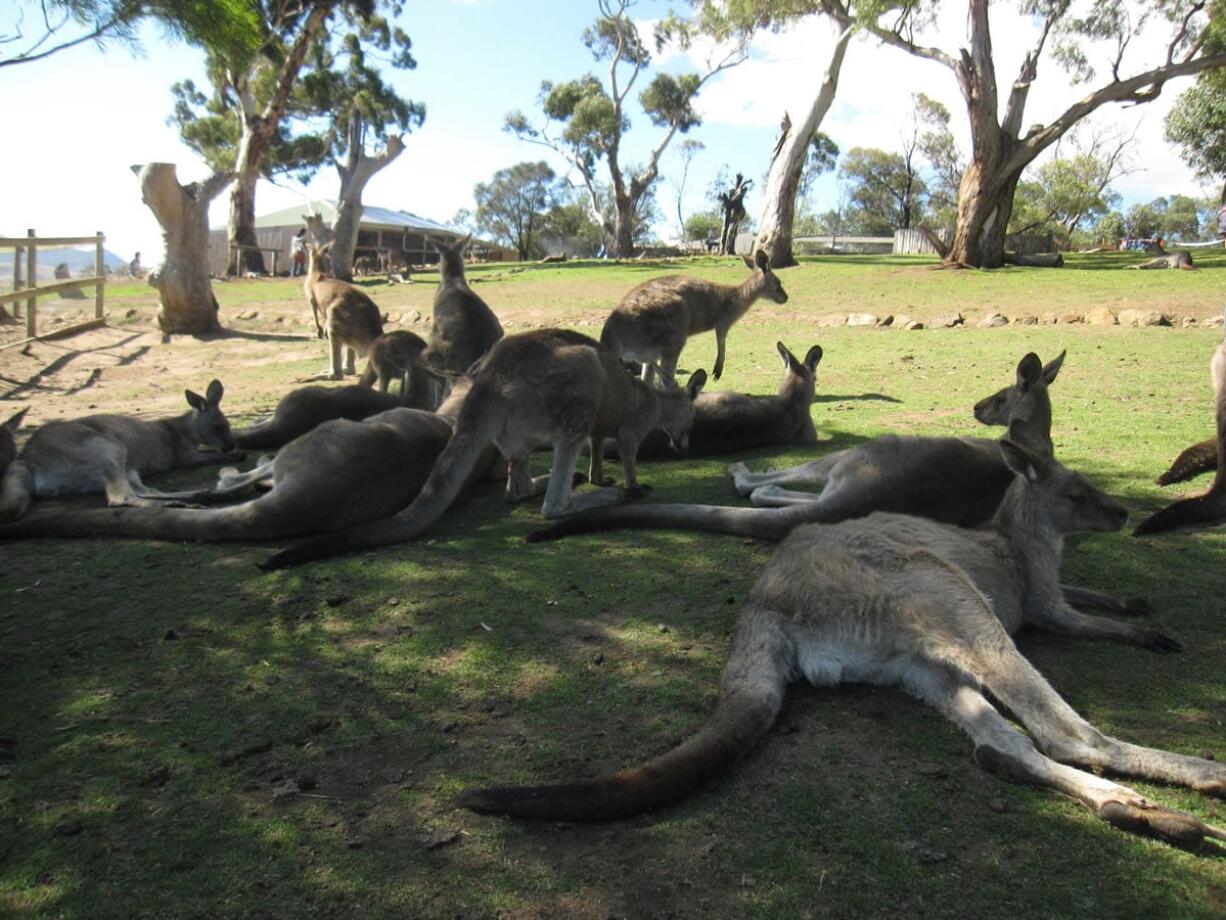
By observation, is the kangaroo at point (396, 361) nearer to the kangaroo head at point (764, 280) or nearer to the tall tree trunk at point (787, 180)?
the kangaroo head at point (764, 280)

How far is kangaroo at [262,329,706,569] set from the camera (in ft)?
16.0

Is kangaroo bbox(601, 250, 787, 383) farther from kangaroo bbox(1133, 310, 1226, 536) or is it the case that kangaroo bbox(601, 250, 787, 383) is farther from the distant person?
the distant person

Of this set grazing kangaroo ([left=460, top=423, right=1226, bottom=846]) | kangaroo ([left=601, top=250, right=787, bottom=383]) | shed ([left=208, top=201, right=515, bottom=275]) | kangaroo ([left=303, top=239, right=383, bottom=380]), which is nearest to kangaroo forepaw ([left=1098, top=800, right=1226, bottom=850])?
grazing kangaroo ([left=460, top=423, right=1226, bottom=846])

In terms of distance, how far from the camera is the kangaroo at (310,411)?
22.6 ft

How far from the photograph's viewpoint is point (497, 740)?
2891 millimetres

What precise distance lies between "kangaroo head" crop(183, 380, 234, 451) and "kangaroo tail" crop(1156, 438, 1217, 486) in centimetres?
619

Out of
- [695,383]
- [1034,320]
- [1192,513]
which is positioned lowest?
[1192,513]

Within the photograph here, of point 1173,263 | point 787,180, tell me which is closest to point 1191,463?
point 1173,263

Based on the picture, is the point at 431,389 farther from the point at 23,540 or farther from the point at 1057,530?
the point at 1057,530

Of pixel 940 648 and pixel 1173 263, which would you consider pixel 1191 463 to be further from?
pixel 1173 263

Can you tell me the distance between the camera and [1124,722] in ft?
9.56

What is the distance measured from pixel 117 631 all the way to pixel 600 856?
246cm

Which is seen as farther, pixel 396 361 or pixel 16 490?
pixel 396 361

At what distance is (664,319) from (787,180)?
13.5 metres
